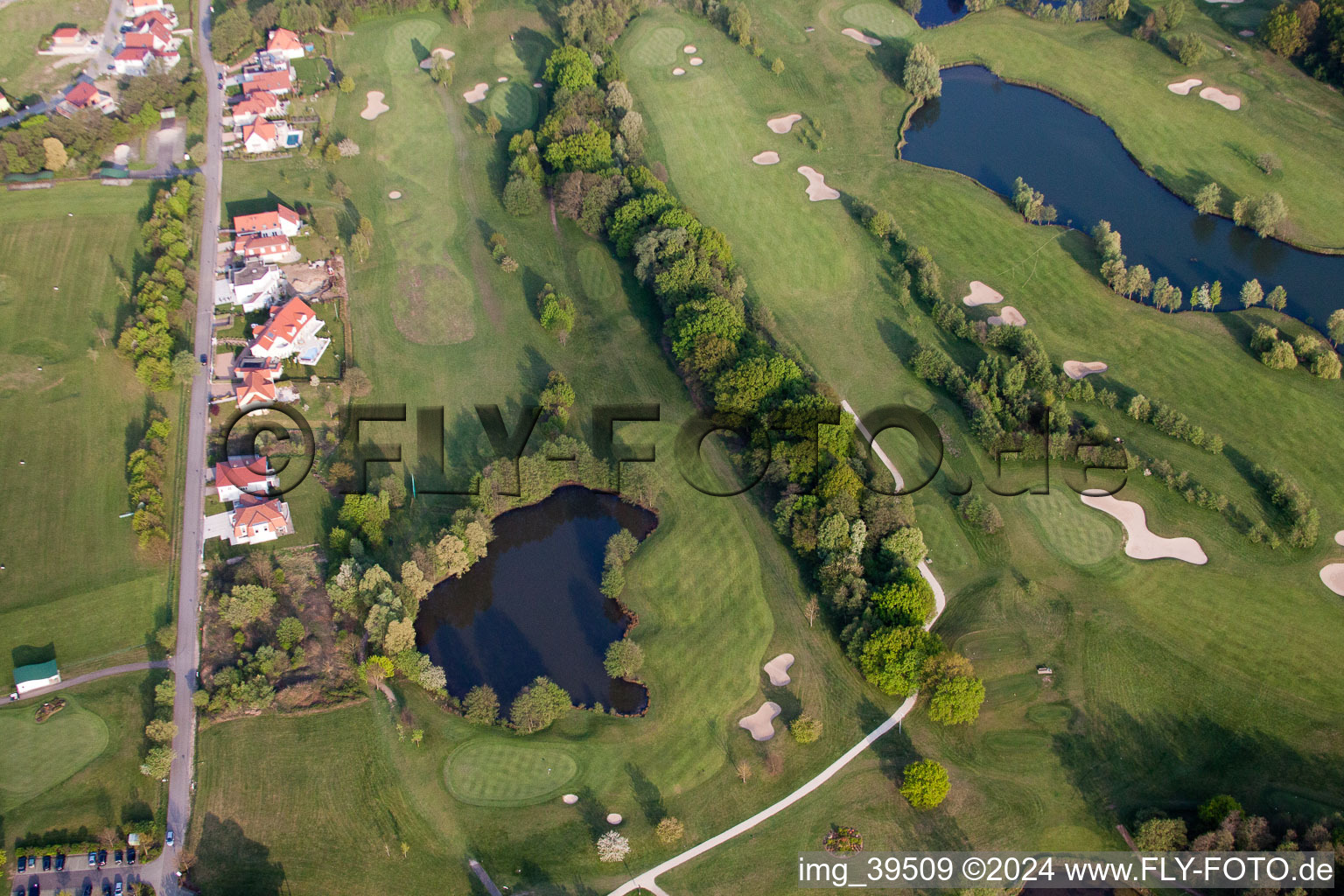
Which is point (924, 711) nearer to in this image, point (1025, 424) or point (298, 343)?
point (1025, 424)

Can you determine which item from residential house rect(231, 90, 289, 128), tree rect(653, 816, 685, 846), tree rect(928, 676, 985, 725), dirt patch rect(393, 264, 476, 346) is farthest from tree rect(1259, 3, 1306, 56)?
residential house rect(231, 90, 289, 128)

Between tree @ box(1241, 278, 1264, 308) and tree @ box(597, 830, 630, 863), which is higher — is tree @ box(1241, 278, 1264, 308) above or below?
above

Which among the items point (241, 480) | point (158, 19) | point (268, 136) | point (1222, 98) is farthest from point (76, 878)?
point (1222, 98)

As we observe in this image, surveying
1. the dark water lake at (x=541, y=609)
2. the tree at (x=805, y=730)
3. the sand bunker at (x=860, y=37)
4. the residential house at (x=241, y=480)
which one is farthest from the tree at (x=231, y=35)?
the tree at (x=805, y=730)

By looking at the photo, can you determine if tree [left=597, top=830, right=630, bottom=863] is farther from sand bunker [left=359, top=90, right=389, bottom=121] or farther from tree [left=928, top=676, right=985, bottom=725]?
sand bunker [left=359, top=90, right=389, bottom=121]

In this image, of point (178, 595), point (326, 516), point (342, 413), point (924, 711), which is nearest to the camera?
point (924, 711)

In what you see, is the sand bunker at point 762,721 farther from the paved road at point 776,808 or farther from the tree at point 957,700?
the tree at point 957,700

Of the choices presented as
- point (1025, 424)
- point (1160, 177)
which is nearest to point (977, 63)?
point (1160, 177)
